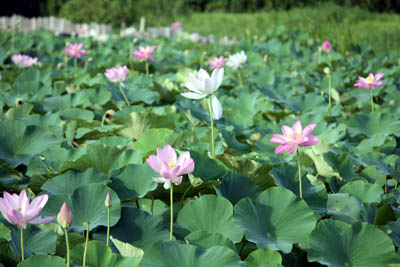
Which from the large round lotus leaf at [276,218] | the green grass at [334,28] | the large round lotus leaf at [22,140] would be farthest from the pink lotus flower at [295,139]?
the green grass at [334,28]

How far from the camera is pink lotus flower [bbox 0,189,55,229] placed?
74 centimetres

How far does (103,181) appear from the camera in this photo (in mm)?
999

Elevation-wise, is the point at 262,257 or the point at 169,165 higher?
the point at 169,165

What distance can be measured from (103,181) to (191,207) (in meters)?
0.23

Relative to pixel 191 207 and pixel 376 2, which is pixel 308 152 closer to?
pixel 191 207

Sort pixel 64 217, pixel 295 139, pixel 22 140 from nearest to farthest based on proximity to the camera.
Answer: pixel 64 217 < pixel 295 139 < pixel 22 140

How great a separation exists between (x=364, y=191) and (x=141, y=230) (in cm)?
55

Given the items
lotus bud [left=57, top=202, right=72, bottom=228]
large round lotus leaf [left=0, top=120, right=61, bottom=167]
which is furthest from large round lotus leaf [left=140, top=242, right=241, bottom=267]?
large round lotus leaf [left=0, top=120, right=61, bottom=167]

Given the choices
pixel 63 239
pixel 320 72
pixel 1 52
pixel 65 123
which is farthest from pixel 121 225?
pixel 1 52

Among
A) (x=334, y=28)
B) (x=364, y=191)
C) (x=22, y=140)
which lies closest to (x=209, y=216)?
(x=364, y=191)

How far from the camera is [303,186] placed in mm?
1052

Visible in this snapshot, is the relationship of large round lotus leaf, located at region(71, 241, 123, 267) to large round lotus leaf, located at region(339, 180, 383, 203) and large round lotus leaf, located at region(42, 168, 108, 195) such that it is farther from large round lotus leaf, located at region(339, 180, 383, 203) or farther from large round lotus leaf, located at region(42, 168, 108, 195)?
large round lotus leaf, located at region(339, 180, 383, 203)

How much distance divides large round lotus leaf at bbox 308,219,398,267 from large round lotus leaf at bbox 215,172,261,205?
0.19 metres

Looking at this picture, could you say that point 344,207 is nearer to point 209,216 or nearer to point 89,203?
point 209,216
